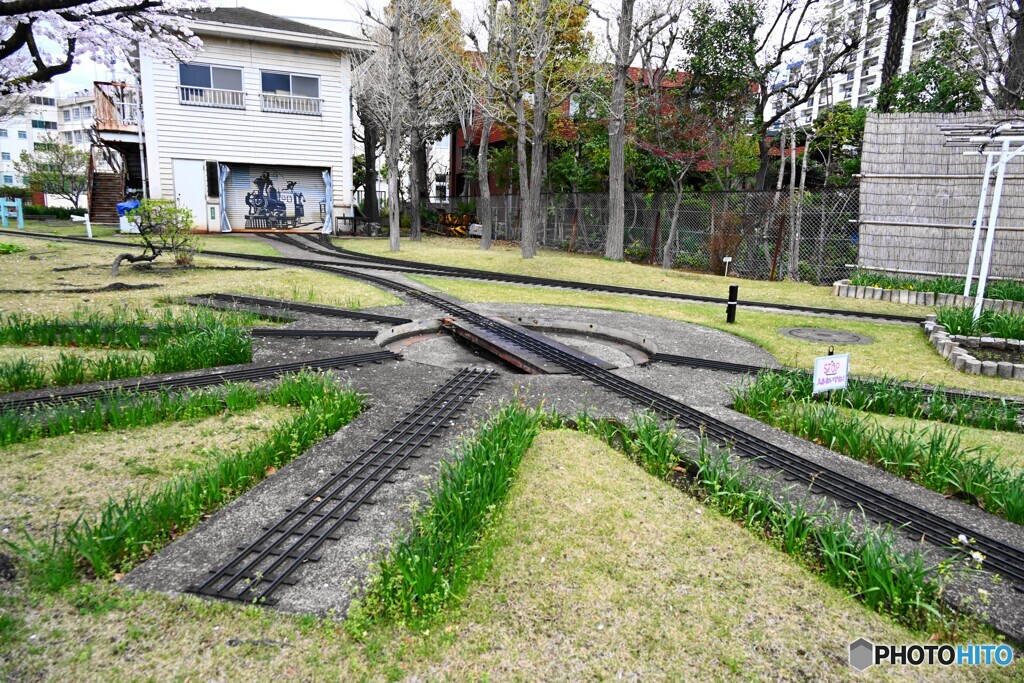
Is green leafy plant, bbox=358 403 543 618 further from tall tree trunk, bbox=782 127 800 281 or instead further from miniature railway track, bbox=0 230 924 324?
tall tree trunk, bbox=782 127 800 281

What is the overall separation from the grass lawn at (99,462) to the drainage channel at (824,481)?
3.29 meters

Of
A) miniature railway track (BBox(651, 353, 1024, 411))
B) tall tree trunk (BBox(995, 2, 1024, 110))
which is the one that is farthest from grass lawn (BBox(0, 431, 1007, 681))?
tall tree trunk (BBox(995, 2, 1024, 110))

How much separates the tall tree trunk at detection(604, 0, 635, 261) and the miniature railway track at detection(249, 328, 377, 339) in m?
12.3

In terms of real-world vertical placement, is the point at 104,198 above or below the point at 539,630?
above

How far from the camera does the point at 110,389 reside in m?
5.63

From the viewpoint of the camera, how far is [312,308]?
9.82 meters

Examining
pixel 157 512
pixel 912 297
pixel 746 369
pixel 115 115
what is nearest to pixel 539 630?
pixel 157 512

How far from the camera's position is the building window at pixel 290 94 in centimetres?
2397

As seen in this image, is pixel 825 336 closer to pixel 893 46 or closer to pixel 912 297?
pixel 912 297

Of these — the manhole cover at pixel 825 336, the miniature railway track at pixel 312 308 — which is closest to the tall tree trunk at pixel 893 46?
the manhole cover at pixel 825 336

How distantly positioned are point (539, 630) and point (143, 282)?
452 inches

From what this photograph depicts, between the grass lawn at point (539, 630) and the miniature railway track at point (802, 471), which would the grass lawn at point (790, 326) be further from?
the grass lawn at point (539, 630)

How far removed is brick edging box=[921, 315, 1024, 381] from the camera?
7043 mm

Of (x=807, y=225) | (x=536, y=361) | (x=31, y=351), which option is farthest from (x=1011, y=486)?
(x=807, y=225)
